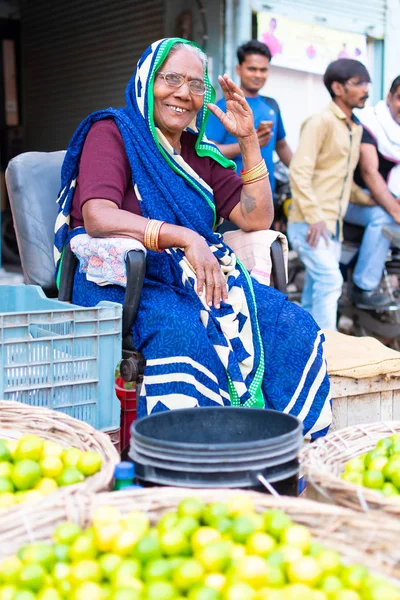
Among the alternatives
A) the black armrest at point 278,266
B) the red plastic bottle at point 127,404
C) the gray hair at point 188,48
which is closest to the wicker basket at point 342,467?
the red plastic bottle at point 127,404

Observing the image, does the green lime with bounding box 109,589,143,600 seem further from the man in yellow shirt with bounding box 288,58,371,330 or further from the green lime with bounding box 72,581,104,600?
the man in yellow shirt with bounding box 288,58,371,330

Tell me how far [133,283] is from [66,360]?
0.50 metres

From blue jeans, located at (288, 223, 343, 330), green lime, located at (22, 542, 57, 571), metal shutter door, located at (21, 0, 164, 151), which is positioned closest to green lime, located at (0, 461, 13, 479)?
green lime, located at (22, 542, 57, 571)

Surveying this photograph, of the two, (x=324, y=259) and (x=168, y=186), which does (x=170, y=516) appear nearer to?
(x=168, y=186)

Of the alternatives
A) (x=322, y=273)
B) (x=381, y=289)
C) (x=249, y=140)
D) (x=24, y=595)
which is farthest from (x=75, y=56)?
(x=24, y=595)

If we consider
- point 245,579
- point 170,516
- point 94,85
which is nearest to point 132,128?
point 170,516

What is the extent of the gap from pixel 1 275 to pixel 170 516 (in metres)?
6.05

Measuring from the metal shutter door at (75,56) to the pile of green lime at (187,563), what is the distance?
6293mm

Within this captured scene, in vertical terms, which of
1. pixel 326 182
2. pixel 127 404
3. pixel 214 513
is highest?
pixel 326 182

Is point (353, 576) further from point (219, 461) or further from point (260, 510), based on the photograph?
point (219, 461)

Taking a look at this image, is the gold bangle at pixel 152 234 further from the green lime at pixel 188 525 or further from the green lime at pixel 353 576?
the green lime at pixel 353 576

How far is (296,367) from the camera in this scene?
9.50 feet

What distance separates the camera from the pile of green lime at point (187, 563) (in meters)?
1.35

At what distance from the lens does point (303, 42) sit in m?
7.32
